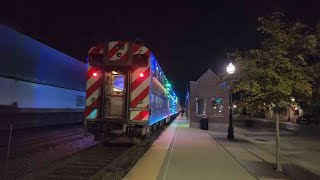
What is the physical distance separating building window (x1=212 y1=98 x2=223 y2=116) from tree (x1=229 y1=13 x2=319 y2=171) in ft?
70.5

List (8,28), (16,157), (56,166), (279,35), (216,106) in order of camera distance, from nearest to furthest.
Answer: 1. (56,166)
2. (279,35)
3. (16,157)
4. (8,28)
5. (216,106)

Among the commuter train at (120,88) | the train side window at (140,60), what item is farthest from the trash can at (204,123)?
the train side window at (140,60)

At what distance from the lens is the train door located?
656 inches

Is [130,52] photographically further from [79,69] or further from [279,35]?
[79,69]

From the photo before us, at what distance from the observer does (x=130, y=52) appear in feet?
55.1

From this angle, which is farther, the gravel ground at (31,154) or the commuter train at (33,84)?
the commuter train at (33,84)

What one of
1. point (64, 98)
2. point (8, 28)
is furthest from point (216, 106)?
point (8, 28)

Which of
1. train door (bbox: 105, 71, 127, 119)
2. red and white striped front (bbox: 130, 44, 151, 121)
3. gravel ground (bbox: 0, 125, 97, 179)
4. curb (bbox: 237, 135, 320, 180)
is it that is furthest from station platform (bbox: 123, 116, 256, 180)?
gravel ground (bbox: 0, 125, 97, 179)

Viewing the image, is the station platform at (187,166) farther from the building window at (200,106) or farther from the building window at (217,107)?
the building window at (200,106)

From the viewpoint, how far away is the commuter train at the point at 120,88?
16.5 metres

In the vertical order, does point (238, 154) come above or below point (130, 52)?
below

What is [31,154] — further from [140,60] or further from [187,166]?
[187,166]

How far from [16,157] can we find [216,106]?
23.4 metres

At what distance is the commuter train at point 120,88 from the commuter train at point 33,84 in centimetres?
374
